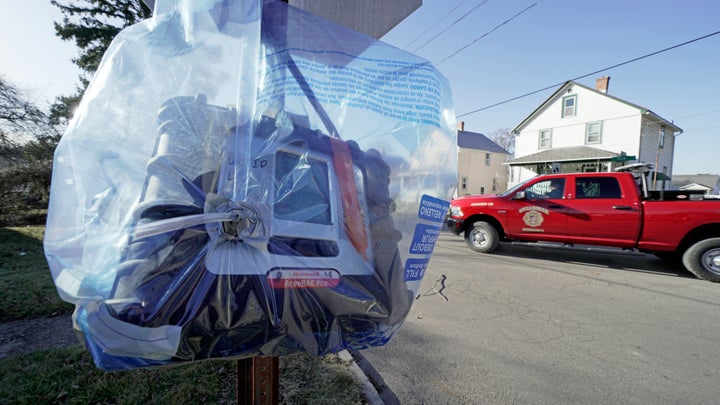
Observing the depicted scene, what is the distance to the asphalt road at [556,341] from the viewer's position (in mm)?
2551

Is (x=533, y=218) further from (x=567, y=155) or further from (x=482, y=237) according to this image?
(x=567, y=155)

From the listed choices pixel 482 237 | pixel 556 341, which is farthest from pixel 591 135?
pixel 556 341

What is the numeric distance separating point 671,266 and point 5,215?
52.7 feet

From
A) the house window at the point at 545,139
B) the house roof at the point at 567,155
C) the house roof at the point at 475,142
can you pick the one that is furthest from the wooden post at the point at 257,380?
the house roof at the point at 475,142

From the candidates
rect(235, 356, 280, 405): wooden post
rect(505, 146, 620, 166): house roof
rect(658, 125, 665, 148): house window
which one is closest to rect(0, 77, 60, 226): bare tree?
rect(235, 356, 280, 405): wooden post

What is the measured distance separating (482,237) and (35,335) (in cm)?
754

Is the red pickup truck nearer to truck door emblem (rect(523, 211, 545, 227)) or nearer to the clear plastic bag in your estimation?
truck door emblem (rect(523, 211, 545, 227))

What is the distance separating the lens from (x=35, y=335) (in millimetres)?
3047

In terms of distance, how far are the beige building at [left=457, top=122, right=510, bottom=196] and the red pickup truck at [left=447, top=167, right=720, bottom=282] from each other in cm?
2177

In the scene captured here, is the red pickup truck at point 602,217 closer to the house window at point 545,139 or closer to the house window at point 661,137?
the house window at point 545,139

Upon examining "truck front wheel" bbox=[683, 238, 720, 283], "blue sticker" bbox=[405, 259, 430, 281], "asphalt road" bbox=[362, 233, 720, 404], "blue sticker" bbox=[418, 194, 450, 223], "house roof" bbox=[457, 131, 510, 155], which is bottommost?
"asphalt road" bbox=[362, 233, 720, 404]

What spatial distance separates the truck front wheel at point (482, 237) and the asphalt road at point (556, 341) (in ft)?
4.90

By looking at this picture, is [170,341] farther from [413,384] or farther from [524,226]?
[524,226]

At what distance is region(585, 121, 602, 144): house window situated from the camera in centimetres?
1944
